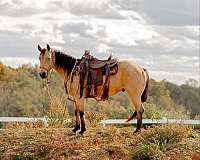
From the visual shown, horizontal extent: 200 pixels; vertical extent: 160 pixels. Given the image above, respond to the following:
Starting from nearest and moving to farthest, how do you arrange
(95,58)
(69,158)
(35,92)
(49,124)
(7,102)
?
1. (69,158)
2. (95,58)
3. (49,124)
4. (7,102)
5. (35,92)

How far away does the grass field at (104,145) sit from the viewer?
1177 centimetres

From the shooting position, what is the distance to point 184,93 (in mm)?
64375

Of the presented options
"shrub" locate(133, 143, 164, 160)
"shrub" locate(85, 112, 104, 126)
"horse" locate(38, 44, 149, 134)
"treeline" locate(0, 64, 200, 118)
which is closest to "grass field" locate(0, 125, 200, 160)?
"shrub" locate(133, 143, 164, 160)

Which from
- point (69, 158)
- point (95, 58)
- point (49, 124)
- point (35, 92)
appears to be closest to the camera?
point (69, 158)

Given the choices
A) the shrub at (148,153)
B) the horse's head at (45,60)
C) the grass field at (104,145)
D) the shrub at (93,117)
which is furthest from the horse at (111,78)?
the shrub at (93,117)

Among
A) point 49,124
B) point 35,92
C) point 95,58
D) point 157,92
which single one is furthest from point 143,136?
point 35,92

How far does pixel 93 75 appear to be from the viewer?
13242mm

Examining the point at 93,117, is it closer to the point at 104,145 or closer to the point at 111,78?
the point at 111,78

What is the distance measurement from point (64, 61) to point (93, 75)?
0.73 meters

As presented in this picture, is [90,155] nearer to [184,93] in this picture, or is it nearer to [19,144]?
[19,144]

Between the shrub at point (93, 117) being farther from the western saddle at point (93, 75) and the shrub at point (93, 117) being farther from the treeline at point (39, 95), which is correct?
the treeline at point (39, 95)

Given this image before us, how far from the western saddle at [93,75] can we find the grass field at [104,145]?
99 cm

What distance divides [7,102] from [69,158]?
39.0 metres

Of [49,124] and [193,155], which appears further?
[49,124]
